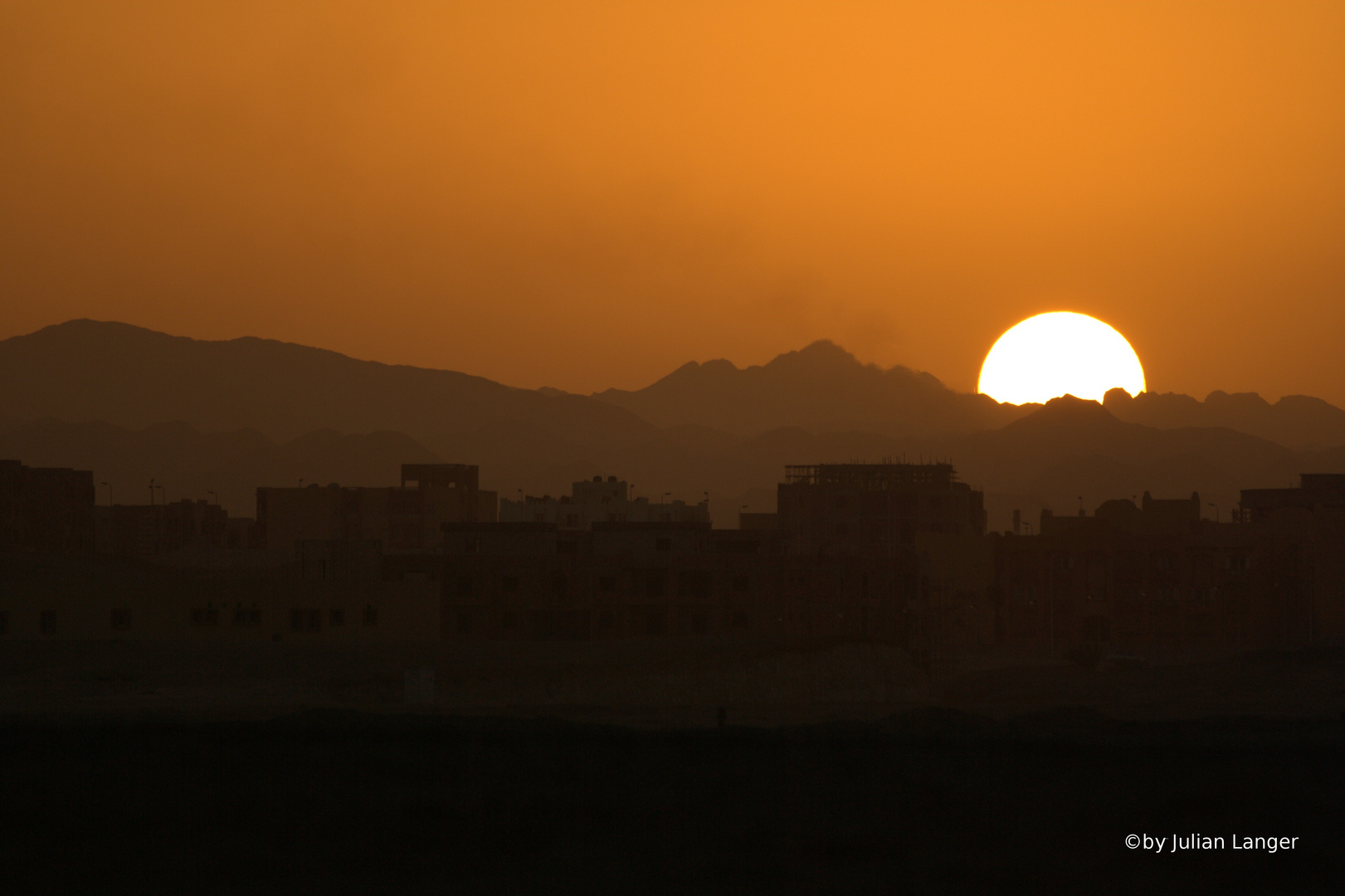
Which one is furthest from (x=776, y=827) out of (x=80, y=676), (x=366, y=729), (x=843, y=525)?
(x=843, y=525)

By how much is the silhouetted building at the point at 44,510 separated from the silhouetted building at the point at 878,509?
2660 inches

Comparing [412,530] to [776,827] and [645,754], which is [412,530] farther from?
[776,827]

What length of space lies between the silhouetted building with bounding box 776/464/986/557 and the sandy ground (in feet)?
163

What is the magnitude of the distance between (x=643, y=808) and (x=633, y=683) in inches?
1711

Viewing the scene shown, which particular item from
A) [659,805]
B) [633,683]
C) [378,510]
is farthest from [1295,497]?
[659,805]

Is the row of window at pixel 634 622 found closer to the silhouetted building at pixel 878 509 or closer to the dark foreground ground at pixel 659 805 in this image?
the dark foreground ground at pixel 659 805

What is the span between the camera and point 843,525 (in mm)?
148000

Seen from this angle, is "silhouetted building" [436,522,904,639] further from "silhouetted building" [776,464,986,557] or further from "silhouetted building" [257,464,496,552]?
"silhouetted building" [257,464,496,552]

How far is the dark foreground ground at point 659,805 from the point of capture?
36844 mm

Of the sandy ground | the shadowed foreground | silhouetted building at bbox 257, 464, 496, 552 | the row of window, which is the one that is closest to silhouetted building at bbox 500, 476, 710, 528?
silhouetted building at bbox 257, 464, 496, 552

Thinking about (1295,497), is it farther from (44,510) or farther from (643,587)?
(44,510)

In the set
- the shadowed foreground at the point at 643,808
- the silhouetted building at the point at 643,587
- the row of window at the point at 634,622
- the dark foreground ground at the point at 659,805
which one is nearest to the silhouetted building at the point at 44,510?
the silhouetted building at the point at 643,587

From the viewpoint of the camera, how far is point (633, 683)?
8738cm

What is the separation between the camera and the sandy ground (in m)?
79.7
